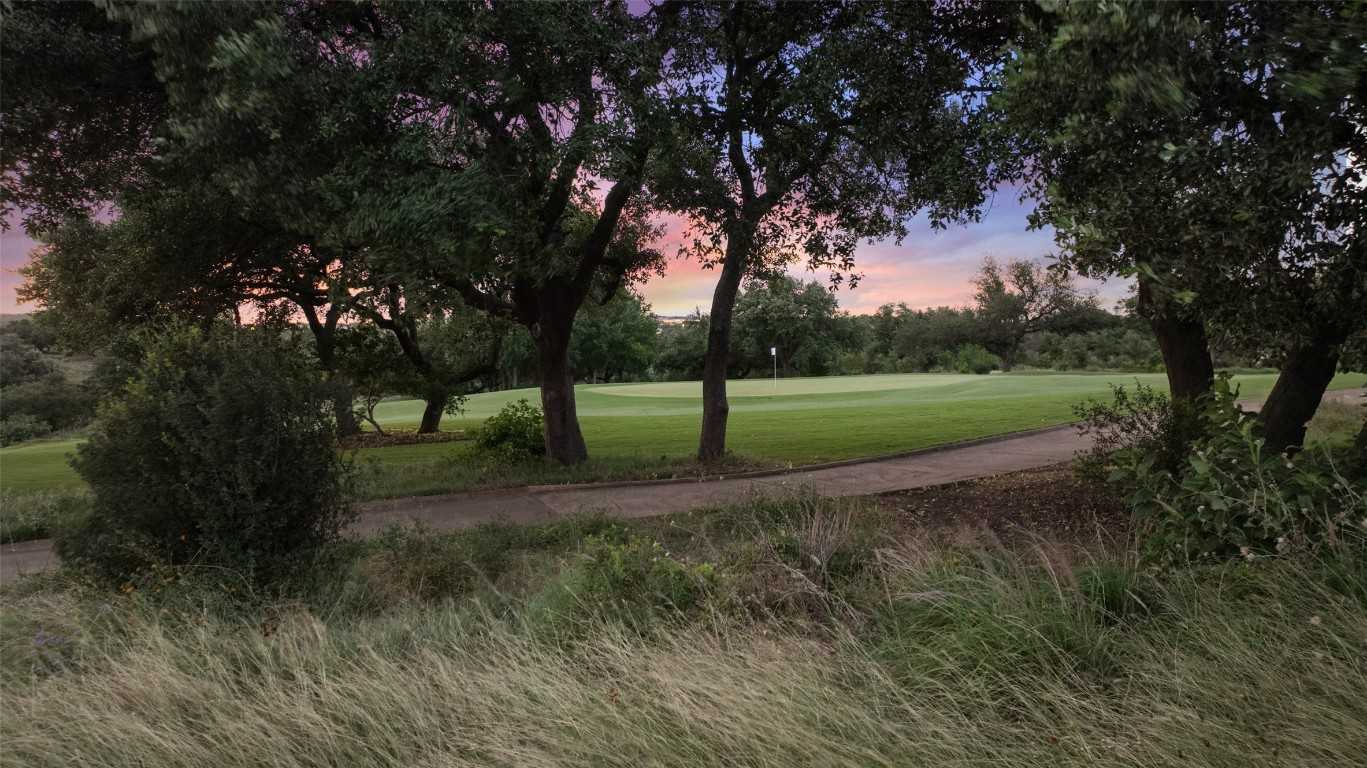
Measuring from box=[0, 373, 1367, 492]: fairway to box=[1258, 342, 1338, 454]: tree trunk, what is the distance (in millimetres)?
1708

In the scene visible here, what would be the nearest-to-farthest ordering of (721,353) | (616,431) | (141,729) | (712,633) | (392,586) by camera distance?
(141,729) < (712,633) < (392,586) < (721,353) < (616,431)

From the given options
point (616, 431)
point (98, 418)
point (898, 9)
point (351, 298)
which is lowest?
point (616, 431)

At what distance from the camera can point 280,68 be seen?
566 cm

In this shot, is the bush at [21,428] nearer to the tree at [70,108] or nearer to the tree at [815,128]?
the tree at [70,108]

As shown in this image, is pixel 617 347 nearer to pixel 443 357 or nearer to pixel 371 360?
pixel 443 357

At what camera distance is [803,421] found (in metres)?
22.3

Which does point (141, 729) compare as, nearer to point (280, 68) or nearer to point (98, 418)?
point (98, 418)

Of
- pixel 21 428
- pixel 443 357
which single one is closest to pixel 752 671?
pixel 443 357

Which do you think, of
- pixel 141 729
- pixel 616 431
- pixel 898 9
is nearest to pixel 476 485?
pixel 141 729

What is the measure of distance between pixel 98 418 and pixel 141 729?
3.29 metres

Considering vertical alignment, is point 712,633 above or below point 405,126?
below

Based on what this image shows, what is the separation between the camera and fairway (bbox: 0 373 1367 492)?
606 inches

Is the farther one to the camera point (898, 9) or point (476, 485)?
point (476, 485)

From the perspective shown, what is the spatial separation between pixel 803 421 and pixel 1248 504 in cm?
1913
